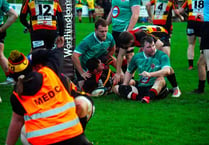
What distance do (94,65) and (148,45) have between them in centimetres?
116

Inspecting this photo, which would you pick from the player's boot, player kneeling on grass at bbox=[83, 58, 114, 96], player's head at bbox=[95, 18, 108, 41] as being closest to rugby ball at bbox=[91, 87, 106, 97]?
player kneeling on grass at bbox=[83, 58, 114, 96]

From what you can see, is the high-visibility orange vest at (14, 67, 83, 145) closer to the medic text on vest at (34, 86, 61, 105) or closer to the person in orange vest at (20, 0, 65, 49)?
the medic text on vest at (34, 86, 61, 105)

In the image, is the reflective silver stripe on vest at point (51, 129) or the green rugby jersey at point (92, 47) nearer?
the reflective silver stripe on vest at point (51, 129)

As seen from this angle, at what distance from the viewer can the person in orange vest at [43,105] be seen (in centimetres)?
421

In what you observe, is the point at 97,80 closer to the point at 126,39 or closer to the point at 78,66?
the point at 78,66

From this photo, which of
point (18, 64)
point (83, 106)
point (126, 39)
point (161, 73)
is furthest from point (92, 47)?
point (18, 64)

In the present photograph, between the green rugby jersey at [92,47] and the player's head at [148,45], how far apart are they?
0.94m

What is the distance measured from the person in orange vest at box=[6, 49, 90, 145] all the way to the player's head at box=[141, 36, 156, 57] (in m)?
3.94

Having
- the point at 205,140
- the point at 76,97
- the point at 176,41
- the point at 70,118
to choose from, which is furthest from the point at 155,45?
the point at 176,41

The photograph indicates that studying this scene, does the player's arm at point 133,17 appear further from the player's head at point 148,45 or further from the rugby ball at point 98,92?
the rugby ball at point 98,92

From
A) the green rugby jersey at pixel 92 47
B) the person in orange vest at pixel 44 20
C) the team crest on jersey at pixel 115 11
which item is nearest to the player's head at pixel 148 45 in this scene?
the green rugby jersey at pixel 92 47

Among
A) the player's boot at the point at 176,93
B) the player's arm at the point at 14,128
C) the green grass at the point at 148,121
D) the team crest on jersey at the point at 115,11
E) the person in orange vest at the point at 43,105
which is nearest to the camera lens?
the person in orange vest at the point at 43,105

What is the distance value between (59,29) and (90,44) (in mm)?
601

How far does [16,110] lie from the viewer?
4449 millimetres
